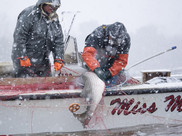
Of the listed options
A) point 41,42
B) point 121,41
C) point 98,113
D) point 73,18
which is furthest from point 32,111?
point 73,18

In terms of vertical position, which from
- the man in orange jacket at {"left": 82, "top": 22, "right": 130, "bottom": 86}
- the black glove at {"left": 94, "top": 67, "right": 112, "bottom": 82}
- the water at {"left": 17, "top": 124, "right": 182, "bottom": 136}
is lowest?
the water at {"left": 17, "top": 124, "right": 182, "bottom": 136}

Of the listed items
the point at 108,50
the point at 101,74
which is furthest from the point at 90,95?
the point at 108,50

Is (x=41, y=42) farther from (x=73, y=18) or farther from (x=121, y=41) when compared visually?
(x=73, y=18)

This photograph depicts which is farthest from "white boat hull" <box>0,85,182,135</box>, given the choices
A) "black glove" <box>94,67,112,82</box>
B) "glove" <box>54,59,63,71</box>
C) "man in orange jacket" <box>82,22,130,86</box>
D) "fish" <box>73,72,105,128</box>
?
"glove" <box>54,59,63,71</box>

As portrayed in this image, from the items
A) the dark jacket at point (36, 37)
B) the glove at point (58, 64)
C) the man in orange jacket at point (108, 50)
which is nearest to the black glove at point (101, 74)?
the man in orange jacket at point (108, 50)

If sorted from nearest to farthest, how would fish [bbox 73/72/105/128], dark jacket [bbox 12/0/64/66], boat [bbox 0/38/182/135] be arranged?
fish [bbox 73/72/105/128] → boat [bbox 0/38/182/135] → dark jacket [bbox 12/0/64/66]

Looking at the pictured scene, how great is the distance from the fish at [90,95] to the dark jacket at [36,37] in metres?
1.22

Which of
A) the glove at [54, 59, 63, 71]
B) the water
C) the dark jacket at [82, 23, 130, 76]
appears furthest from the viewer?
the glove at [54, 59, 63, 71]

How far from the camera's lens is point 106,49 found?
383 cm

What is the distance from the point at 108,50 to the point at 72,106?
1303mm

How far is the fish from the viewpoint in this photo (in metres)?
2.96

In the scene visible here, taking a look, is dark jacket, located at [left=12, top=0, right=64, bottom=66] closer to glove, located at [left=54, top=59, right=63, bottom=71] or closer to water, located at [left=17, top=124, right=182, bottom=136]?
glove, located at [left=54, top=59, right=63, bottom=71]

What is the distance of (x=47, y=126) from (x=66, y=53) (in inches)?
107

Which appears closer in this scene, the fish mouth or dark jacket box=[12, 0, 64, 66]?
the fish mouth
